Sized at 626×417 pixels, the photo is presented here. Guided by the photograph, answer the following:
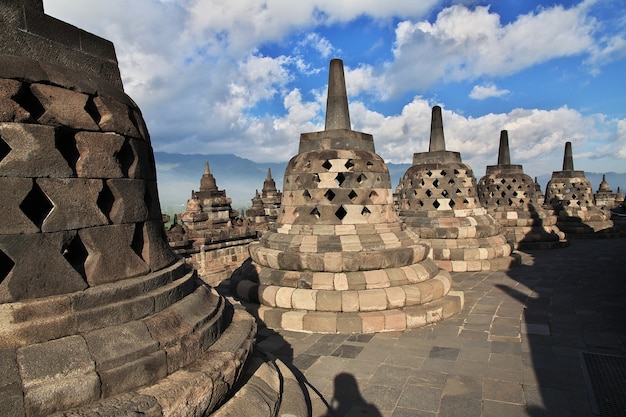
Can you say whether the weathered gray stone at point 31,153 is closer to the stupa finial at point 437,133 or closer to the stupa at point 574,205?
the stupa finial at point 437,133

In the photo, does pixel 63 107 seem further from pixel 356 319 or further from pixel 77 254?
pixel 356 319

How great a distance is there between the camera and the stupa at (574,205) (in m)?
16.3

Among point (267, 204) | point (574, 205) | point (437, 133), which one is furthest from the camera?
point (267, 204)

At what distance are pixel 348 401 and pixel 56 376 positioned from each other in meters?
2.74

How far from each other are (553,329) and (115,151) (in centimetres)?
630

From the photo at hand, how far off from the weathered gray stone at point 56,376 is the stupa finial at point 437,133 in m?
10.6

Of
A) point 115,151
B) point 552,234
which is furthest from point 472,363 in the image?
point 552,234

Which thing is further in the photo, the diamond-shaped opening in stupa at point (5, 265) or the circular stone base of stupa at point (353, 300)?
the circular stone base of stupa at point (353, 300)

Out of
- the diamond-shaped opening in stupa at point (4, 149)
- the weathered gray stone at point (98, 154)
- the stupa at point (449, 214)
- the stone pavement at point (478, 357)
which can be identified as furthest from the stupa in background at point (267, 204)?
the diamond-shaped opening in stupa at point (4, 149)

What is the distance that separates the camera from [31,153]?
2.33m

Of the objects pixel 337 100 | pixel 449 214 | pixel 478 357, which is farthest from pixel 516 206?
pixel 478 357

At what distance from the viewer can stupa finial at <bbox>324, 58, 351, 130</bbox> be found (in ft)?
24.0

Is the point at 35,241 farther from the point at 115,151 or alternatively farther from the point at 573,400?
the point at 573,400

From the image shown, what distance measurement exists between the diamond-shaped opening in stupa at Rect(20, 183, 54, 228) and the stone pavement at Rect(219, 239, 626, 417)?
3.09 metres
